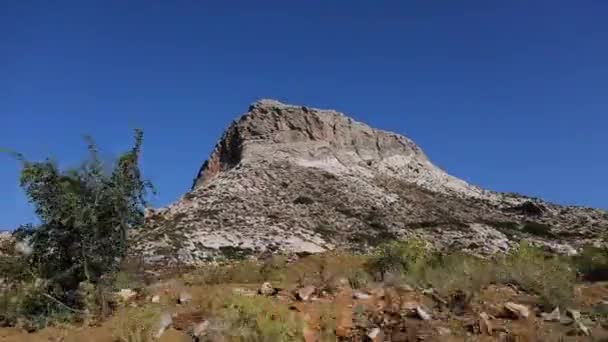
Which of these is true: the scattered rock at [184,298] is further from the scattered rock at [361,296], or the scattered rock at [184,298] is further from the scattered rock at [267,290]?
the scattered rock at [361,296]

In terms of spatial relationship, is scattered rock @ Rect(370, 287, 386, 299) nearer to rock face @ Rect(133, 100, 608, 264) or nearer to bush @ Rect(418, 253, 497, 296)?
bush @ Rect(418, 253, 497, 296)

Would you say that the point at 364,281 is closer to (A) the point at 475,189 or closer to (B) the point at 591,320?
(B) the point at 591,320

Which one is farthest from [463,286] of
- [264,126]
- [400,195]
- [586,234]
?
[264,126]

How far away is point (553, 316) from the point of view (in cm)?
975

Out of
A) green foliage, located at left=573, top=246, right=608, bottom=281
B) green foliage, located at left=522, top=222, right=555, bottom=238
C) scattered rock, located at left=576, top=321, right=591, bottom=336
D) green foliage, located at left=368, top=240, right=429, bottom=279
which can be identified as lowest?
scattered rock, located at left=576, top=321, right=591, bottom=336

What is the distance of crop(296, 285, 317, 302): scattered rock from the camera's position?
11.2 meters

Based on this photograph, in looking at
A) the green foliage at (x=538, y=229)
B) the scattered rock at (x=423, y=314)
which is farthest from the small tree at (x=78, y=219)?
the green foliage at (x=538, y=229)

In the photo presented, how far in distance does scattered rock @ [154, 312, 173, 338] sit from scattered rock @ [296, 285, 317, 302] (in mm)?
2301

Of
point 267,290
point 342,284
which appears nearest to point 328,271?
point 342,284

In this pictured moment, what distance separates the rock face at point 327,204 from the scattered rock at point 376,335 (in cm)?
2135

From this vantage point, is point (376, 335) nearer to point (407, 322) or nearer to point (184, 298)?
point (407, 322)

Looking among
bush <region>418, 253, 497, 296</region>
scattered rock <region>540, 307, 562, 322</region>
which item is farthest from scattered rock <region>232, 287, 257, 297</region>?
scattered rock <region>540, 307, 562, 322</region>

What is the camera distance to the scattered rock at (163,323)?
391 inches

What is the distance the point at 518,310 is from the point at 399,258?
5.32m
